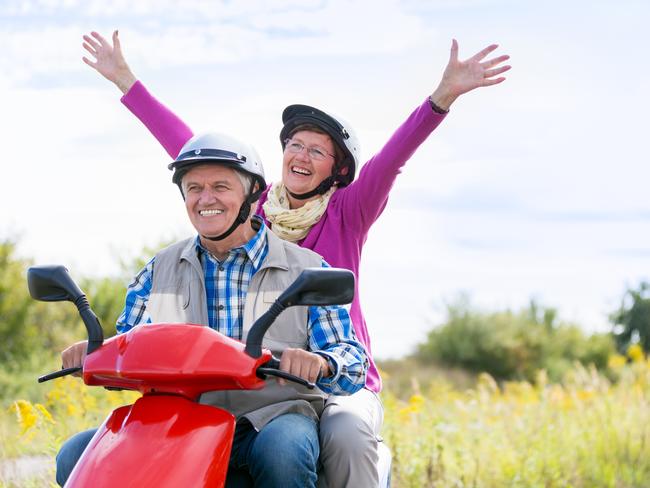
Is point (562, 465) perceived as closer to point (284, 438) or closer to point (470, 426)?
point (470, 426)

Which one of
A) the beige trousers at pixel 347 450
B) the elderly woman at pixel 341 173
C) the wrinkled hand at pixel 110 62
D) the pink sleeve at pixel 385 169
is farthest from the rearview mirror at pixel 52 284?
the wrinkled hand at pixel 110 62

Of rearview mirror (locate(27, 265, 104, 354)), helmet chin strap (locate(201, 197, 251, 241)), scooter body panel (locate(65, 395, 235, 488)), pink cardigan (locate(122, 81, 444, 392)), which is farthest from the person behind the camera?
pink cardigan (locate(122, 81, 444, 392))

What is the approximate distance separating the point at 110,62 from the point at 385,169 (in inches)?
84.1

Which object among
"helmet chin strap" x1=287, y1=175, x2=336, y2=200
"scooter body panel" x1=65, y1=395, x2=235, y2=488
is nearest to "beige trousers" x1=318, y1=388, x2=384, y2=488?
"scooter body panel" x1=65, y1=395, x2=235, y2=488

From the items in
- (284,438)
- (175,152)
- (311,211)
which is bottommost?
(284,438)

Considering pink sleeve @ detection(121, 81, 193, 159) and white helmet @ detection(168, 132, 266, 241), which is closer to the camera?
white helmet @ detection(168, 132, 266, 241)

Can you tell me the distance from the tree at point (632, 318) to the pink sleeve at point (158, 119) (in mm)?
22060

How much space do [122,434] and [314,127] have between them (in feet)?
8.72

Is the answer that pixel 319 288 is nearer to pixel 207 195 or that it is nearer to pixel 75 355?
pixel 207 195

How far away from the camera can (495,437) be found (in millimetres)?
8250

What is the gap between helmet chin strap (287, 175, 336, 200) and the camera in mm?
5141

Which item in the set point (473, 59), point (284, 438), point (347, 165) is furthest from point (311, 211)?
point (284, 438)

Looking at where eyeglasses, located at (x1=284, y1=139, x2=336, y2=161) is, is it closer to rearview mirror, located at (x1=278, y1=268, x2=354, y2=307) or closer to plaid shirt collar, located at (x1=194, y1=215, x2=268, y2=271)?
plaid shirt collar, located at (x1=194, y1=215, x2=268, y2=271)

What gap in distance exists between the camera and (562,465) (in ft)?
25.6
